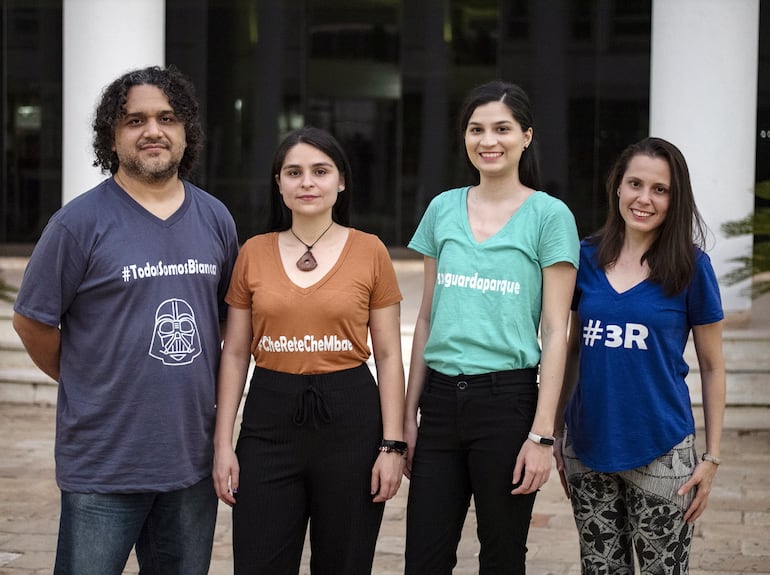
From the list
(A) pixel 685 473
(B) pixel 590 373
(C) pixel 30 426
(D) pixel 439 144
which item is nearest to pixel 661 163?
(B) pixel 590 373

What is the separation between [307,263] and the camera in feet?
11.5

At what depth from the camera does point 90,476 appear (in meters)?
3.34

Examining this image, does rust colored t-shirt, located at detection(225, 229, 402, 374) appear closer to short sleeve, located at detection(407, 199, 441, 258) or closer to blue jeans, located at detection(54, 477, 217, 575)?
short sleeve, located at detection(407, 199, 441, 258)

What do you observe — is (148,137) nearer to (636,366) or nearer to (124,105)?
(124,105)

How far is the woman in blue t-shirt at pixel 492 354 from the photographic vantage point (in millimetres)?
3414

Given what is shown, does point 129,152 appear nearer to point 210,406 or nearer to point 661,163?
point 210,406

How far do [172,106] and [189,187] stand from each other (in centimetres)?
28

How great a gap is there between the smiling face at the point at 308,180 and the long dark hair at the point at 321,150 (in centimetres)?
2

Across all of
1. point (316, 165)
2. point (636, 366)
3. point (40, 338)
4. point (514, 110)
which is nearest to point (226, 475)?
point (40, 338)

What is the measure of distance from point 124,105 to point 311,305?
0.84 m

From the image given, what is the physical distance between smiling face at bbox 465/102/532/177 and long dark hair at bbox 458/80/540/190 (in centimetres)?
2

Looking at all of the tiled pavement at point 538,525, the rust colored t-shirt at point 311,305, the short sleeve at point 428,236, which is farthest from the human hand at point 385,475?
the tiled pavement at point 538,525

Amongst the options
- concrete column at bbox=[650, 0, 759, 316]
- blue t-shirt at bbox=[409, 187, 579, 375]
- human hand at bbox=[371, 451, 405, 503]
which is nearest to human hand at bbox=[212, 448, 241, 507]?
human hand at bbox=[371, 451, 405, 503]

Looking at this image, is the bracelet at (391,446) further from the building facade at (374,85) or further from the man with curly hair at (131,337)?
the building facade at (374,85)
